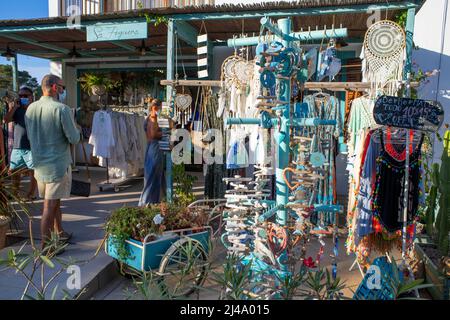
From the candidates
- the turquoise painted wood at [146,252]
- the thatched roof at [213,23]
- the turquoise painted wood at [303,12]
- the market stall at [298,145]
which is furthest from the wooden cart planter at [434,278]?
the thatched roof at [213,23]

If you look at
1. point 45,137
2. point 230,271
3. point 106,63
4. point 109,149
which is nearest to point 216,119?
point 45,137

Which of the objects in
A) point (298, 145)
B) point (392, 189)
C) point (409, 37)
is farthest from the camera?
point (409, 37)

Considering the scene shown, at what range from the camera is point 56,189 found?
4340mm

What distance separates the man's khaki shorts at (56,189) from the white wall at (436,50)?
18.7 ft

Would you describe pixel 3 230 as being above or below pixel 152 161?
below

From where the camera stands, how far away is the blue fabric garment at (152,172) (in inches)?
221

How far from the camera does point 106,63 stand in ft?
34.8

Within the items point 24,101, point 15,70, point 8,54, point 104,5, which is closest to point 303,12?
point 24,101

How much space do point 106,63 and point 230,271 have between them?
31.5 ft

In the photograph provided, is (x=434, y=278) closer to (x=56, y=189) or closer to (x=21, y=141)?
(x=56, y=189)

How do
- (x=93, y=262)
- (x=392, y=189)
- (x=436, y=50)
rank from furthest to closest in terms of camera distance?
(x=436, y=50) < (x=93, y=262) < (x=392, y=189)

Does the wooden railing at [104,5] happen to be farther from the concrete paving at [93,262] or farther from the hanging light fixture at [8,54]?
the concrete paving at [93,262]

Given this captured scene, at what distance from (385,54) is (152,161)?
3348mm

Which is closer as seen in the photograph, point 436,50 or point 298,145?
point 298,145
